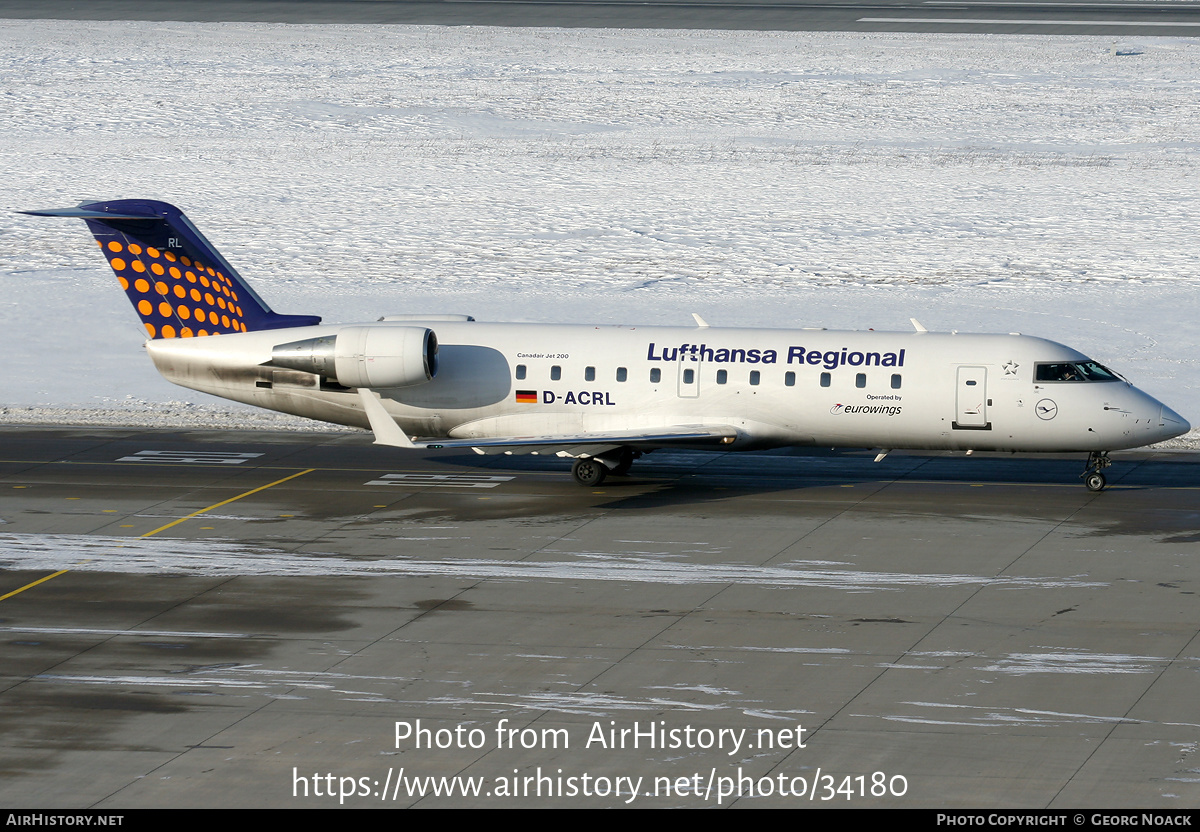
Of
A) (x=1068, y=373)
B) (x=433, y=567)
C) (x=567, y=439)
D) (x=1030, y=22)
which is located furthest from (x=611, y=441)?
(x=1030, y=22)

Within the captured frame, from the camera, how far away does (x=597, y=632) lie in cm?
2409

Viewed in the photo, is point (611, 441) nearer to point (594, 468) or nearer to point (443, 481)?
point (594, 468)

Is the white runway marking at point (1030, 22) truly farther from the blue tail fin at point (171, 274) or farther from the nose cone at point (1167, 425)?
the blue tail fin at point (171, 274)

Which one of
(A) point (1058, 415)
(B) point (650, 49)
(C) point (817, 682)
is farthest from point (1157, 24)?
(C) point (817, 682)

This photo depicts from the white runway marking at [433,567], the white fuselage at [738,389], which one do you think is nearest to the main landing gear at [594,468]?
the white fuselage at [738,389]

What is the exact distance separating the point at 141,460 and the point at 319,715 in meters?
16.3

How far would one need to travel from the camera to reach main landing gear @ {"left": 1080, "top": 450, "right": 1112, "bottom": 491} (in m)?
32.2

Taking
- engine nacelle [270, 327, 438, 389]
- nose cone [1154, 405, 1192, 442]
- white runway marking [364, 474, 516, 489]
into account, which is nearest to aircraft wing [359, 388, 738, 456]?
engine nacelle [270, 327, 438, 389]

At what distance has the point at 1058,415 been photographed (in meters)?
31.2

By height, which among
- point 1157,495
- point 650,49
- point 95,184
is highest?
point 650,49

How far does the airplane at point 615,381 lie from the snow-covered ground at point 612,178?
6.39 meters

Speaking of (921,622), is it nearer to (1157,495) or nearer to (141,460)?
(1157,495)

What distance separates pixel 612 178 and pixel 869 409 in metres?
31.7

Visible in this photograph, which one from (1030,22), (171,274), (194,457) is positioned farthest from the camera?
(1030,22)
